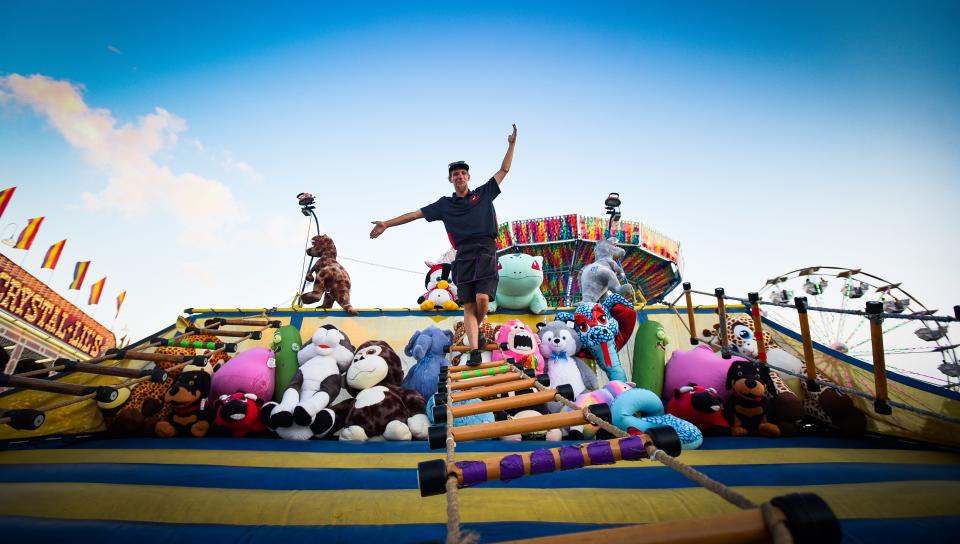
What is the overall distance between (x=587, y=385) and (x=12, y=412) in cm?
397

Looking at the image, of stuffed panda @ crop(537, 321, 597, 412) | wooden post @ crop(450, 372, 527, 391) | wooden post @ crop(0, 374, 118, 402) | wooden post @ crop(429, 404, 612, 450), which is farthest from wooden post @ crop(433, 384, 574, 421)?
wooden post @ crop(0, 374, 118, 402)

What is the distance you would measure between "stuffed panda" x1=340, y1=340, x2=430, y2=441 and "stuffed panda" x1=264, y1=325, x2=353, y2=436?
0.52 feet

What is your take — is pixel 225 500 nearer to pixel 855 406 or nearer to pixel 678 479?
pixel 678 479

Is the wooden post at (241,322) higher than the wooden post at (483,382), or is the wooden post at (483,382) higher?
the wooden post at (241,322)

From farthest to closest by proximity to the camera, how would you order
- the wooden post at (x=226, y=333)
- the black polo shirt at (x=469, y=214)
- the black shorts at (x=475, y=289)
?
the wooden post at (x=226, y=333) → the black polo shirt at (x=469, y=214) → the black shorts at (x=475, y=289)

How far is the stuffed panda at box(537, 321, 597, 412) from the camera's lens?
3678 millimetres

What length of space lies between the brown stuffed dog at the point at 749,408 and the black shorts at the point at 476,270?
6.98ft

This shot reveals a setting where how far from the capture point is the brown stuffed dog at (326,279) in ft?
15.8

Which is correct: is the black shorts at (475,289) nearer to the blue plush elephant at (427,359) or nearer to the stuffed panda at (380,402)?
the blue plush elephant at (427,359)

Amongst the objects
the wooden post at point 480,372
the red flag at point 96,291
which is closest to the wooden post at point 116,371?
the wooden post at point 480,372

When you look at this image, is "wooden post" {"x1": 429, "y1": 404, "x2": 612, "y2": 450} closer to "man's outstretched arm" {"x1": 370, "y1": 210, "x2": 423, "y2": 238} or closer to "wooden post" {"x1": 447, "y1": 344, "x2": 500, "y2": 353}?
"wooden post" {"x1": 447, "y1": 344, "x2": 500, "y2": 353}

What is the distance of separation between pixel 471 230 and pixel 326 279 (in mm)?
2542

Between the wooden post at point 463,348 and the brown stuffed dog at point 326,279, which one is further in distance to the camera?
the brown stuffed dog at point 326,279

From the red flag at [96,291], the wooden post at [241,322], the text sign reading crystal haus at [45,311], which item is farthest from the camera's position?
the red flag at [96,291]
